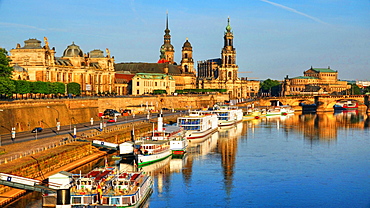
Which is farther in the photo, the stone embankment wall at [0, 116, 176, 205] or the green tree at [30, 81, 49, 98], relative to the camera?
the green tree at [30, 81, 49, 98]

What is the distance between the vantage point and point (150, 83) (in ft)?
547

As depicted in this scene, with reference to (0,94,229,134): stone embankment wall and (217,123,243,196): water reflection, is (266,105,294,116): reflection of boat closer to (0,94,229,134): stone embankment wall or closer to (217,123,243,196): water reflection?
(0,94,229,134): stone embankment wall

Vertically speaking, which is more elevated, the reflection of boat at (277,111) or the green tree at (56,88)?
the green tree at (56,88)

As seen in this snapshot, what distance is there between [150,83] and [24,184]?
128209mm

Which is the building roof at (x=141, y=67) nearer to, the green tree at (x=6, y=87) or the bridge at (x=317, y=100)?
the bridge at (x=317, y=100)

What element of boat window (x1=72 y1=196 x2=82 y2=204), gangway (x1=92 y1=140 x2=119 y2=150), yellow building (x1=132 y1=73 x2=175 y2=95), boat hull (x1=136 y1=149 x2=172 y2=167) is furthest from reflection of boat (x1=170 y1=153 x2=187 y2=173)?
yellow building (x1=132 y1=73 x2=175 y2=95)

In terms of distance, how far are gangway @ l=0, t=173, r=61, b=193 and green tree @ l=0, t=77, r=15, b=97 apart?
34.7m

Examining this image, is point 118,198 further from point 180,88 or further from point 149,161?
point 180,88

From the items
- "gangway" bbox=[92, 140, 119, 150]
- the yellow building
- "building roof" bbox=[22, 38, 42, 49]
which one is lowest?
"gangway" bbox=[92, 140, 119, 150]

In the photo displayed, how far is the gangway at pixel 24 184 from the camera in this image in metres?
38.8

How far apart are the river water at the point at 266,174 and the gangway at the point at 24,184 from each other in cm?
786

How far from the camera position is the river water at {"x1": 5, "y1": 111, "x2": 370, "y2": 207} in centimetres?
4444

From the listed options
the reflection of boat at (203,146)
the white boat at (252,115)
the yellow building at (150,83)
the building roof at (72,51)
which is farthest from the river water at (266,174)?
the yellow building at (150,83)

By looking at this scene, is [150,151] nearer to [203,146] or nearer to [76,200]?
[203,146]
